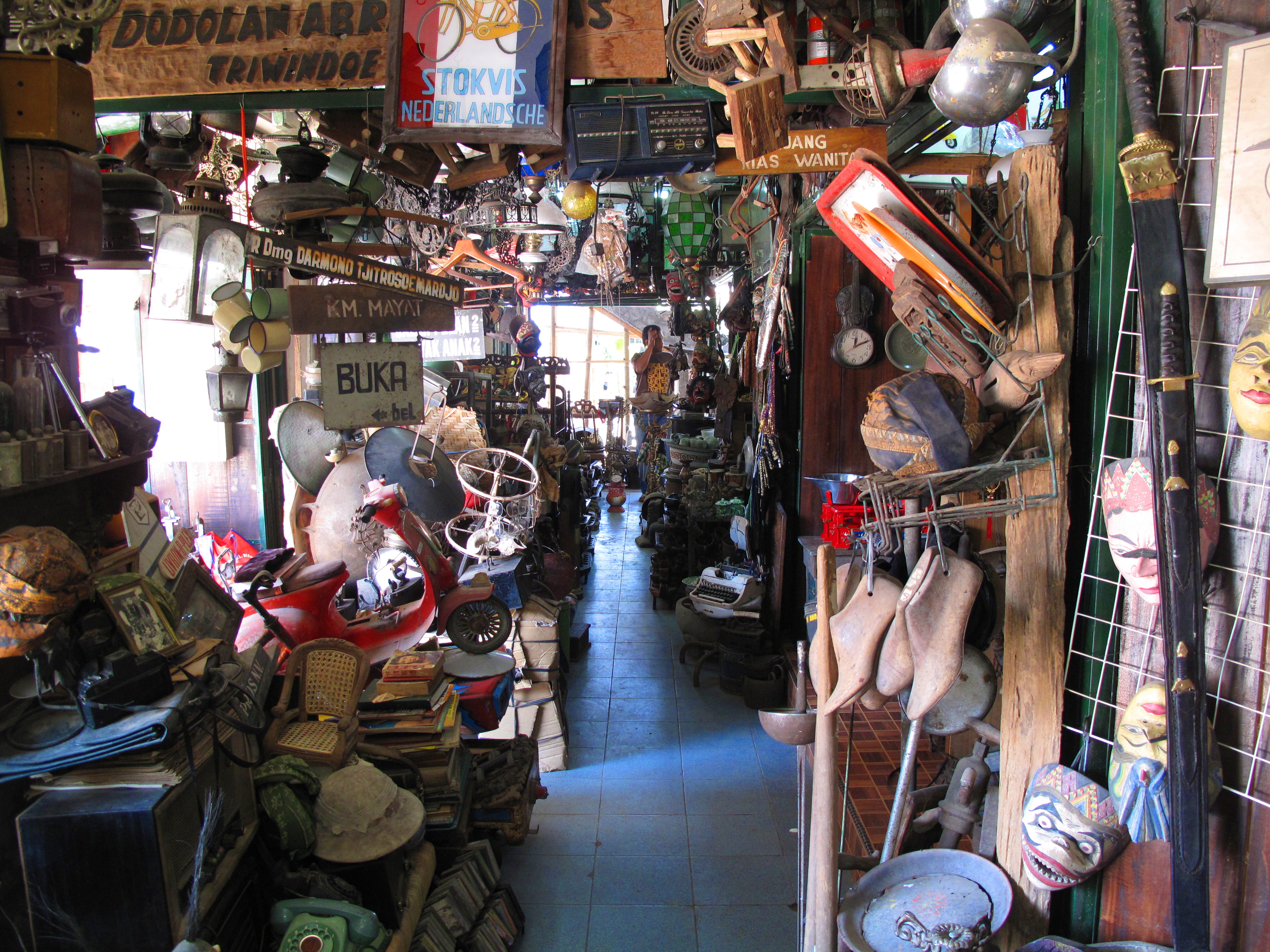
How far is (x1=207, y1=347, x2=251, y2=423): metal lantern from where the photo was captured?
12.8 ft

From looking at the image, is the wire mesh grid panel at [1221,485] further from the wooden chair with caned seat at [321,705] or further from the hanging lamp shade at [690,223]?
the hanging lamp shade at [690,223]

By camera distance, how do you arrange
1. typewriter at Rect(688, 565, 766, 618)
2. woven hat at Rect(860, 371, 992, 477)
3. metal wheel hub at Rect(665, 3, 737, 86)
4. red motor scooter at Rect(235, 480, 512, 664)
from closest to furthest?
woven hat at Rect(860, 371, 992, 477) < metal wheel hub at Rect(665, 3, 737, 86) < red motor scooter at Rect(235, 480, 512, 664) < typewriter at Rect(688, 565, 766, 618)

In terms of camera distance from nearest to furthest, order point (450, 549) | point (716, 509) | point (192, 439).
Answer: point (450, 549) < point (192, 439) < point (716, 509)

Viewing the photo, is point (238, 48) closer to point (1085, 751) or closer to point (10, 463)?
point (10, 463)

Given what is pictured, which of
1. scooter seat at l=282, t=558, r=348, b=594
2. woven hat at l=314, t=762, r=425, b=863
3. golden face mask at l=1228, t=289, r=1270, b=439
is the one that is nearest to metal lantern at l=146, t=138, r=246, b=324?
scooter seat at l=282, t=558, r=348, b=594

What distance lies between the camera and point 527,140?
298 cm

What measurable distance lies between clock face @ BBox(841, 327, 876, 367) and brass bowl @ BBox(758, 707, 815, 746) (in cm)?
343

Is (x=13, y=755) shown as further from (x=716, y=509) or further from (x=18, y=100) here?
(x=716, y=509)

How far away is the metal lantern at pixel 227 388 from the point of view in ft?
12.8

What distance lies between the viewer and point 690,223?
855 centimetres

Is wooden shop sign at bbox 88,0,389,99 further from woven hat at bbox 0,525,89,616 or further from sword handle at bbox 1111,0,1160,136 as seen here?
sword handle at bbox 1111,0,1160,136

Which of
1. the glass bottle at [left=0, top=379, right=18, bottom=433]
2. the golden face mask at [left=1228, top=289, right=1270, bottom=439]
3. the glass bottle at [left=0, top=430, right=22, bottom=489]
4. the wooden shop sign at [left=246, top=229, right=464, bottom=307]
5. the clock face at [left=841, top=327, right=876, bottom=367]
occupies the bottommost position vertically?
the glass bottle at [left=0, top=430, right=22, bottom=489]

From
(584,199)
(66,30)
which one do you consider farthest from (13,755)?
(584,199)

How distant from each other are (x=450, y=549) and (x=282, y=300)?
226cm
